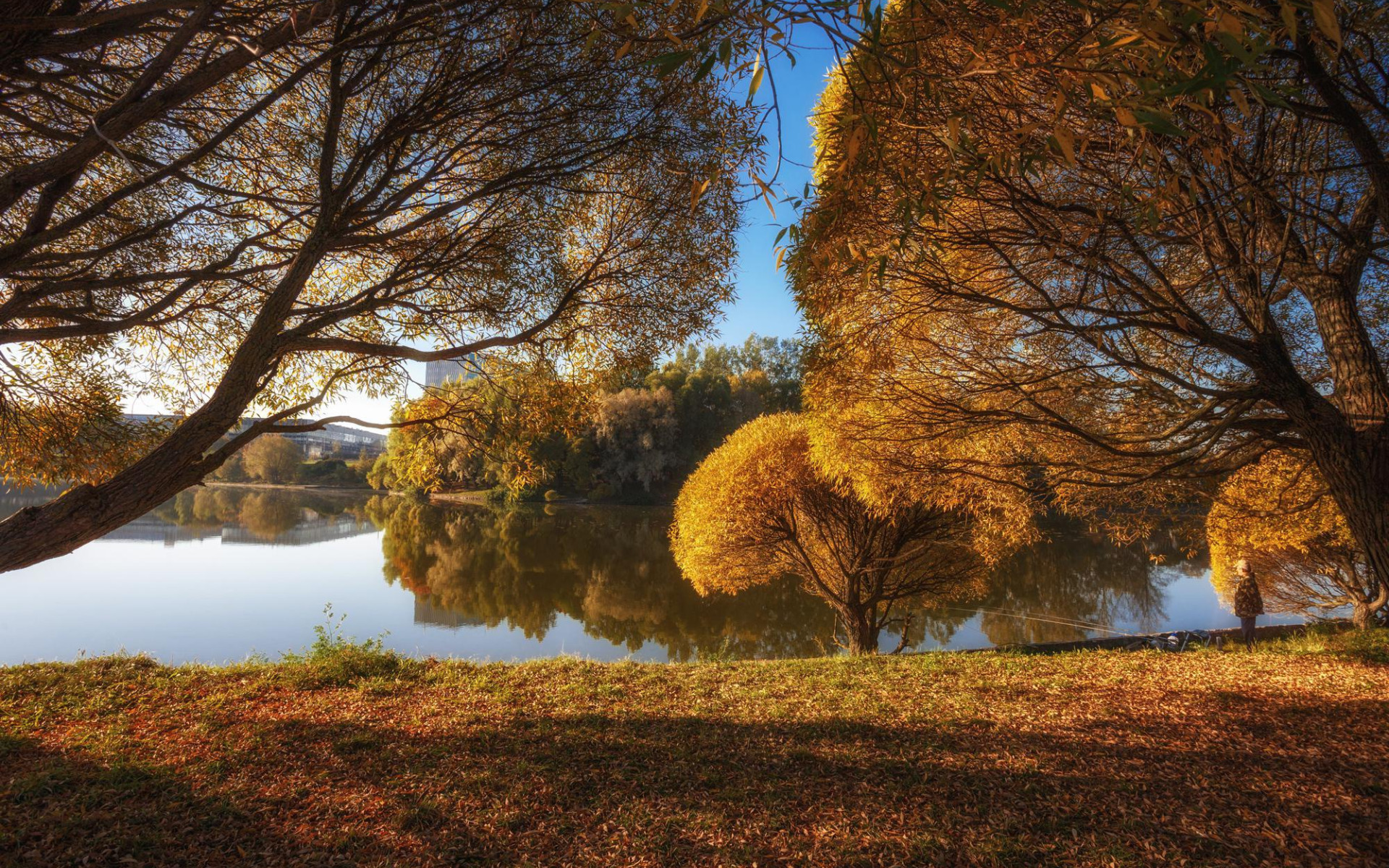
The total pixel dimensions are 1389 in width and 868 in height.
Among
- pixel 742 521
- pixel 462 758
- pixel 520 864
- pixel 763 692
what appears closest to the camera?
pixel 520 864

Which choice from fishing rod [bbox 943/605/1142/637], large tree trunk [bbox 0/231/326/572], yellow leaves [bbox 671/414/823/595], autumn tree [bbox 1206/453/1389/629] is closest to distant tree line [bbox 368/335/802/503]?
yellow leaves [bbox 671/414/823/595]

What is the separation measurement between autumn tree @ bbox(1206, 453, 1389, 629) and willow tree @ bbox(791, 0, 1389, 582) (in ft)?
5.42

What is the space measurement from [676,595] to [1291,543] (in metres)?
14.6

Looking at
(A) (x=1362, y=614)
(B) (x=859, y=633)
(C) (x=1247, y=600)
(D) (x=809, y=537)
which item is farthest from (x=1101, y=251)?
(A) (x=1362, y=614)

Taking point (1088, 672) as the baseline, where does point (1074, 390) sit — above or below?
above

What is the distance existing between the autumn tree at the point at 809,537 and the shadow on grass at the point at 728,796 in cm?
781

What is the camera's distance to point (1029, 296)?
18.8ft

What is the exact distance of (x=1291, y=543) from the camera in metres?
12.1

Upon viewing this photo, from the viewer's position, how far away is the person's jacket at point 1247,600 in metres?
11.0

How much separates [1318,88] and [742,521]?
31.9 feet

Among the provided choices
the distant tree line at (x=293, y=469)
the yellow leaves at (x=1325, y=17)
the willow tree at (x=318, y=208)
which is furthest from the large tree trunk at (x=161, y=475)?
the distant tree line at (x=293, y=469)

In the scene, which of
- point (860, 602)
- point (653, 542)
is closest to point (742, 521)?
point (860, 602)

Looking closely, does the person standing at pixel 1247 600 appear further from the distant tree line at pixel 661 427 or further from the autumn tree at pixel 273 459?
the autumn tree at pixel 273 459

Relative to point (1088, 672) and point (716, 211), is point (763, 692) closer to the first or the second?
point (1088, 672)
